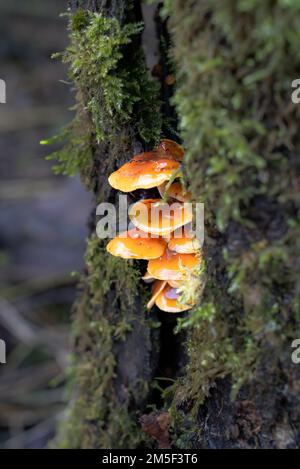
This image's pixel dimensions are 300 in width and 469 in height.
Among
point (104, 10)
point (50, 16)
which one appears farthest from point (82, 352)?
point (50, 16)

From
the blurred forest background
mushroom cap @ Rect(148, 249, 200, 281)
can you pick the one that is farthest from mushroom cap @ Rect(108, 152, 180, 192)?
the blurred forest background

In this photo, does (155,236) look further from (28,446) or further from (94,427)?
(28,446)

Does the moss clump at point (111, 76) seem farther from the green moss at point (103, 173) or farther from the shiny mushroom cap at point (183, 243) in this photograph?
the shiny mushroom cap at point (183, 243)

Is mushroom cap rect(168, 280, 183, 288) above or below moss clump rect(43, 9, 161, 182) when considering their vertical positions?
below

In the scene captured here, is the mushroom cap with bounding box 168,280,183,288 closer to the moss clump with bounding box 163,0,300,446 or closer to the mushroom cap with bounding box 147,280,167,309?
the mushroom cap with bounding box 147,280,167,309

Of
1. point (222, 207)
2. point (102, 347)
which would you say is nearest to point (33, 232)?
point (102, 347)

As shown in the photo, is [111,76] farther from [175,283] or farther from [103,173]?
[175,283]

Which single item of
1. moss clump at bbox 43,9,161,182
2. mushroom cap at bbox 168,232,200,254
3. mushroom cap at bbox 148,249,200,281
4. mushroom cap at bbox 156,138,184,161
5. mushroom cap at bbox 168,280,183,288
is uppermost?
moss clump at bbox 43,9,161,182
